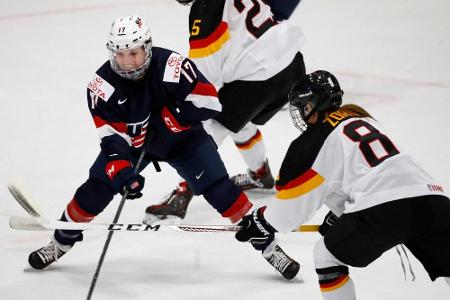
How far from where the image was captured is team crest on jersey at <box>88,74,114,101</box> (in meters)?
3.38

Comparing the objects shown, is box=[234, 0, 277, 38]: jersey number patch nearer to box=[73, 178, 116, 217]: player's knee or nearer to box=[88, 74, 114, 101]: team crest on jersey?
box=[88, 74, 114, 101]: team crest on jersey

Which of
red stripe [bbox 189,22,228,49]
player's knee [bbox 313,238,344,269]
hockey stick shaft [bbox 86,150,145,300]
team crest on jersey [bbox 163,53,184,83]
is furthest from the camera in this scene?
red stripe [bbox 189,22,228,49]

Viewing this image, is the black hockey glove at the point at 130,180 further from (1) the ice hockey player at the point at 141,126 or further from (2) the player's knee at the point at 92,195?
(2) the player's knee at the point at 92,195

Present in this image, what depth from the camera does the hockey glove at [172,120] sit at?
3504 mm

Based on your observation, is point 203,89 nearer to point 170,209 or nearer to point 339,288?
point 170,209

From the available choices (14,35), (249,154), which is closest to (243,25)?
(249,154)

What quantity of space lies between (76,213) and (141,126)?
16.4 inches

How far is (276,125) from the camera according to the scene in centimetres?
535

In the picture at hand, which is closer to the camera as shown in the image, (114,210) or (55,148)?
(114,210)

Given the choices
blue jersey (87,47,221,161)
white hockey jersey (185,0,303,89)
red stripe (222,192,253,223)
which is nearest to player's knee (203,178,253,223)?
red stripe (222,192,253,223)

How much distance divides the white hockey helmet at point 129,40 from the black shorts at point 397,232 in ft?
3.47

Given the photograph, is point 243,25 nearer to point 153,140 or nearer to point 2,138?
point 153,140

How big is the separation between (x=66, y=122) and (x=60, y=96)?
0.47 meters

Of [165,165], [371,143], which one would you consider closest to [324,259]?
[371,143]
